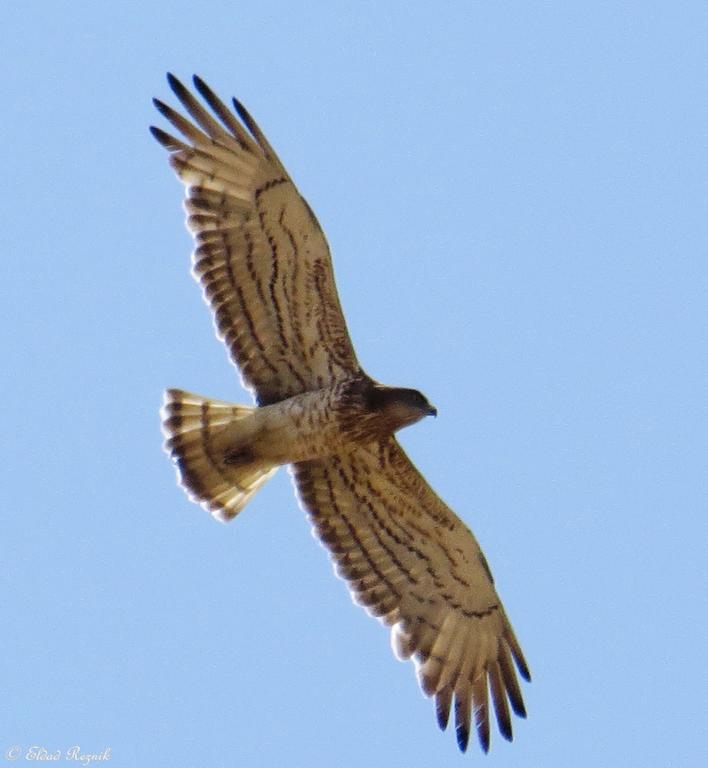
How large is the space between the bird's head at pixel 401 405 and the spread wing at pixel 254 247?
46cm

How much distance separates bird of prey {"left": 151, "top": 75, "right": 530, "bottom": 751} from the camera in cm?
1360

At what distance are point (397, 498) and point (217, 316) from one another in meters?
1.82

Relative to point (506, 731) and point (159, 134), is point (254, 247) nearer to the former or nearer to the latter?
point (159, 134)

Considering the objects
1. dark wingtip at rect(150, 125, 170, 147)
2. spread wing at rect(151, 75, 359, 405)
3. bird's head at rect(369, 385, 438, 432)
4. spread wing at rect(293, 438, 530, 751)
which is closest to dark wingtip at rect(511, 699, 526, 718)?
spread wing at rect(293, 438, 530, 751)

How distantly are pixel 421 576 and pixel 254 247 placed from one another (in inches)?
105

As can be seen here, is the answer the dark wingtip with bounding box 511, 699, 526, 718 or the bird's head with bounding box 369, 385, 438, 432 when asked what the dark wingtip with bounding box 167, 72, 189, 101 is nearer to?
the bird's head with bounding box 369, 385, 438, 432

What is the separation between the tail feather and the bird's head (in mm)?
933

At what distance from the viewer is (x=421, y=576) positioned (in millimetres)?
14422

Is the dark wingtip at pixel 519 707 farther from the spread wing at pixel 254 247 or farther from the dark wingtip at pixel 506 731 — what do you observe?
the spread wing at pixel 254 247

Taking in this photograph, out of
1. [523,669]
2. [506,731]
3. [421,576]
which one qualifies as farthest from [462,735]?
[421,576]

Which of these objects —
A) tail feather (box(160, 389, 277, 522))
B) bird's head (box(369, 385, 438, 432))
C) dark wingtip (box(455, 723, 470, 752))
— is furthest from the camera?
dark wingtip (box(455, 723, 470, 752))

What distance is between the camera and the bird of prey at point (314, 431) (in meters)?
13.6

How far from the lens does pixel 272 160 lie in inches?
536

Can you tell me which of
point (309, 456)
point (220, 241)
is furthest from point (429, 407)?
point (220, 241)
